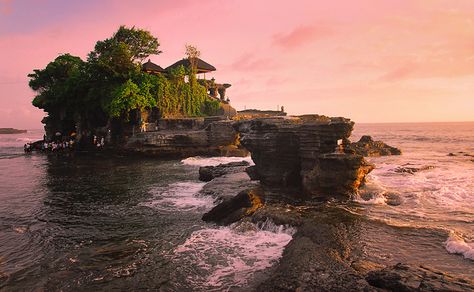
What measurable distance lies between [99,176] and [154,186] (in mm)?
8172

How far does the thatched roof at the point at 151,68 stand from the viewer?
49.7 metres

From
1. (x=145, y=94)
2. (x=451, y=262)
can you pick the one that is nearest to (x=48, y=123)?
(x=145, y=94)

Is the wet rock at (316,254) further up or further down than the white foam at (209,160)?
further down

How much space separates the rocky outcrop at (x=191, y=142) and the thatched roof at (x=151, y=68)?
41.2 ft

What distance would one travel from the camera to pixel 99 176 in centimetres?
2942

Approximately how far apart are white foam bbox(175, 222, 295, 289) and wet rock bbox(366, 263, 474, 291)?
361 cm

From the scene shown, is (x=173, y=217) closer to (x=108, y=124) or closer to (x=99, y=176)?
(x=99, y=176)

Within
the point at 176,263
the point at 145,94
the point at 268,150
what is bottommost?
→ the point at 176,263

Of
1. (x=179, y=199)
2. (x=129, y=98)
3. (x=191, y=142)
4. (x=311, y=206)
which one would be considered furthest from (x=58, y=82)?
(x=311, y=206)

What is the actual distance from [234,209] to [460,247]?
29.8ft

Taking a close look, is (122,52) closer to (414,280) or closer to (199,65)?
(199,65)

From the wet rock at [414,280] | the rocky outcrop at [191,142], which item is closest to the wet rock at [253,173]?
the wet rock at [414,280]

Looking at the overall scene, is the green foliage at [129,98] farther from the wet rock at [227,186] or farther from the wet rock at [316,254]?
the wet rock at [316,254]

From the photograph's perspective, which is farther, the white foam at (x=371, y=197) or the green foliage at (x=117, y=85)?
the green foliage at (x=117, y=85)
